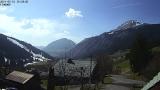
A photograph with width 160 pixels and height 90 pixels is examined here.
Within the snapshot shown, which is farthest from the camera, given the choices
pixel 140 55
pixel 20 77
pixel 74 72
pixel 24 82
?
pixel 74 72

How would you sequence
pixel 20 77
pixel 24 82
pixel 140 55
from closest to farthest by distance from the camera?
pixel 24 82, pixel 20 77, pixel 140 55

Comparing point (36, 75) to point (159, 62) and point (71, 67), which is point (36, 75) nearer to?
point (159, 62)

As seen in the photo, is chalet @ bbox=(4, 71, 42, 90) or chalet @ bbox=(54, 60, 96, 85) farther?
chalet @ bbox=(54, 60, 96, 85)

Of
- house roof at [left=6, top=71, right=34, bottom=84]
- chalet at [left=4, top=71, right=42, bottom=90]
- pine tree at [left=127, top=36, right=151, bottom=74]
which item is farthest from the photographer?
pine tree at [left=127, top=36, right=151, bottom=74]

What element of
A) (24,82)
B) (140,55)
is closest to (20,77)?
(24,82)

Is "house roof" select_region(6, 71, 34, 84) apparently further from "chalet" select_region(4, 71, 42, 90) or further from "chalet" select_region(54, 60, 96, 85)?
"chalet" select_region(54, 60, 96, 85)

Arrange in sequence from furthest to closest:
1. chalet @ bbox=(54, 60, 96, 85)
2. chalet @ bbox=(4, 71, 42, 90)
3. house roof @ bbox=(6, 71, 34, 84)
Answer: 1. chalet @ bbox=(54, 60, 96, 85)
2. house roof @ bbox=(6, 71, 34, 84)
3. chalet @ bbox=(4, 71, 42, 90)

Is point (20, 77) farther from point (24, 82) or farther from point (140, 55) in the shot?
point (140, 55)

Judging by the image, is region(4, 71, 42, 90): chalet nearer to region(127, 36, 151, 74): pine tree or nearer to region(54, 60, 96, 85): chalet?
region(54, 60, 96, 85): chalet

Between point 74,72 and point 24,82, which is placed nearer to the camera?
point 24,82

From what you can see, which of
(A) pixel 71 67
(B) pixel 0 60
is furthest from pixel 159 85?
(B) pixel 0 60

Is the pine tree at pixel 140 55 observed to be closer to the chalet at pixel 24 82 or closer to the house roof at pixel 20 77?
the chalet at pixel 24 82

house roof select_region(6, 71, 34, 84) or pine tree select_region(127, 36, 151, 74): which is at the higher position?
pine tree select_region(127, 36, 151, 74)

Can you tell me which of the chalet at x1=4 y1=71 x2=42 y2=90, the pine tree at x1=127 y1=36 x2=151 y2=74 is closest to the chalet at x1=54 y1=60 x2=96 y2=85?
the pine tree at x1=127 y1=36 x2=151 y2=74
